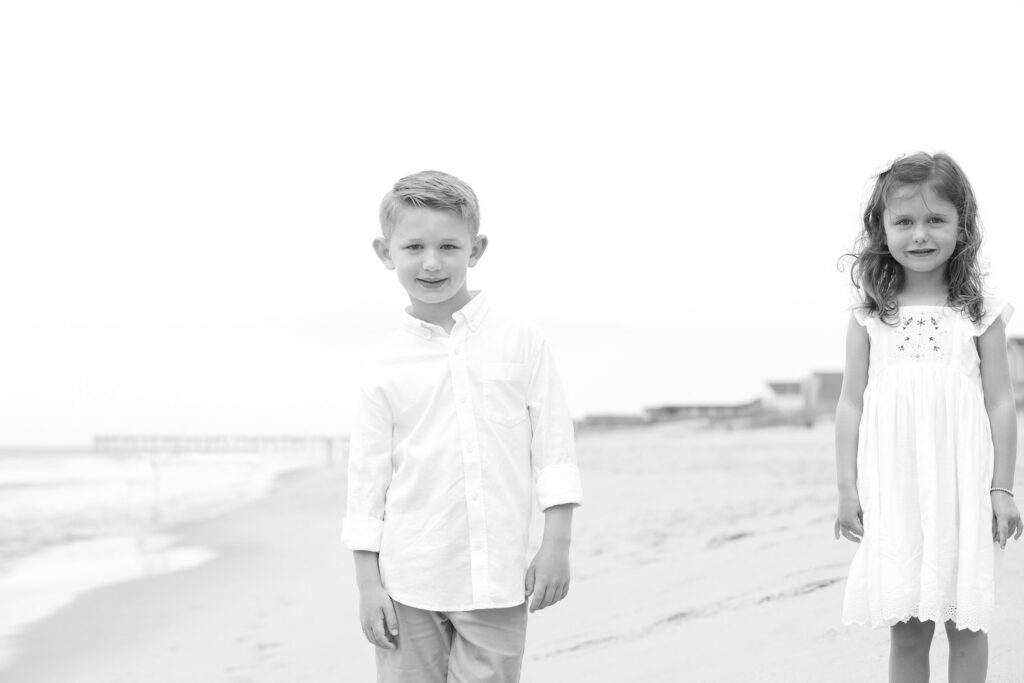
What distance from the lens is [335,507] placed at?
12.8 meters

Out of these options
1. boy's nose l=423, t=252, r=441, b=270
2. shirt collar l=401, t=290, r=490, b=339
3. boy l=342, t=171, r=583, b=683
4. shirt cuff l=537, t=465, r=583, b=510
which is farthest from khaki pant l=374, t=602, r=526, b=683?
boy's nose l=423, t=252, r=441, b=270

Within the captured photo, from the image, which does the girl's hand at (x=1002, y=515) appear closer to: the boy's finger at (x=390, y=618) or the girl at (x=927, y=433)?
the girl at (x=927, y=433)

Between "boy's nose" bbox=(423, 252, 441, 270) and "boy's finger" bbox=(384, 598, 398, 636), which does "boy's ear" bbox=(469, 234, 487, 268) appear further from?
"boy's finger" bbox=(384, 598, 398, 636)

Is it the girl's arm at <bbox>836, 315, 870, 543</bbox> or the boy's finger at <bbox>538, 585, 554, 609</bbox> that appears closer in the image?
the boy's finger at <bbox>538, 585, 554, 609</bbox>

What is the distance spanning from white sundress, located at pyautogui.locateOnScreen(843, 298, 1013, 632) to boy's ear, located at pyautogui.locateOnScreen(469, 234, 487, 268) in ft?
3.42

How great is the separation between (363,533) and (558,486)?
1.51 feet

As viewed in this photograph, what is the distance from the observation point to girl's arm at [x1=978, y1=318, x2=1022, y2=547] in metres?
2.45

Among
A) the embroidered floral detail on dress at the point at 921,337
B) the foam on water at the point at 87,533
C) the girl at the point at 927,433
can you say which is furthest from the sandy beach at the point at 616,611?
the embroidered floral detail on dress at the point at 921,337

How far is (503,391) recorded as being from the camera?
7.71 feet

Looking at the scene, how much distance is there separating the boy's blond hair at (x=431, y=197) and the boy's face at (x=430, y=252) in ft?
0.05

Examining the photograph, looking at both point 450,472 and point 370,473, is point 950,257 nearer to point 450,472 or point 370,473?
point 450,472

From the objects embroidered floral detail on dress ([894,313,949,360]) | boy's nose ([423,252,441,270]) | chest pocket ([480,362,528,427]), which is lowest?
chest pocket ([480,362,528,427])

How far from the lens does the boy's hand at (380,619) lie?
2295 millimetres

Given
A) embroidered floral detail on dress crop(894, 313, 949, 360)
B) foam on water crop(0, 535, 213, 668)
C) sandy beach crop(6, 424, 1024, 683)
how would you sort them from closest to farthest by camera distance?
embroidered floral detail on dress crop(894, 313, 949, 360) → sandy beach crop(6, 424, 1024, 683) → foam on water crop(0, 535, 213, 668)
